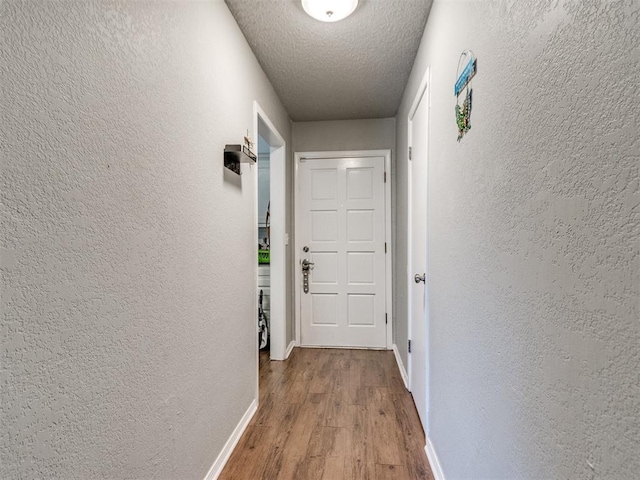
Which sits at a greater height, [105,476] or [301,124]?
[301,124]

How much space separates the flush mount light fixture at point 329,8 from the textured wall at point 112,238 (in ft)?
1.49

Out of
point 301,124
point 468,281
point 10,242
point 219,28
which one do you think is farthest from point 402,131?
point 10,242

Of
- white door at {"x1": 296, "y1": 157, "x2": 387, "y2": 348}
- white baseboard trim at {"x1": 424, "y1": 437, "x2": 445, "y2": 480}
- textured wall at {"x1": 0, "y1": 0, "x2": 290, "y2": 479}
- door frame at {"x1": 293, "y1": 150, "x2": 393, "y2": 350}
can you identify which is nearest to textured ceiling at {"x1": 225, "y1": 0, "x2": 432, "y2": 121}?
textured wall at {"x1": 0, "y1": 0, "x2": 290, "y2": 479}

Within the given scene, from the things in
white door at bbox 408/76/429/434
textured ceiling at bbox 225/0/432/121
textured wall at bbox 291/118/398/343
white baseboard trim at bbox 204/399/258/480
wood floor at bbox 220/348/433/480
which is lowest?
wood floor at bbox 220/348/433/480

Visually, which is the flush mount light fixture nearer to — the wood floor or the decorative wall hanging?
the decorative wall hanging

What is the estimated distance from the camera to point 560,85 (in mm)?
622

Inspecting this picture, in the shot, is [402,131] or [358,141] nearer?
[402,131]

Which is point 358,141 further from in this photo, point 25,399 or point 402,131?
point 25,399

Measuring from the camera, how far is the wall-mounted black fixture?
1695mm

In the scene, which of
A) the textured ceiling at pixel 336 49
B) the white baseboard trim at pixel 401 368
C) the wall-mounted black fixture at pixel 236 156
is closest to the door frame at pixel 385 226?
the white baseboard trim at pixel 401 368

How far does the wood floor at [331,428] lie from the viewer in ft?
5.38

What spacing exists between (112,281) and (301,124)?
9.70ft

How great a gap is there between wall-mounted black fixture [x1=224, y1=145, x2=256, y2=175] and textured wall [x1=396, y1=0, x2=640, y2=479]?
3.55 ft

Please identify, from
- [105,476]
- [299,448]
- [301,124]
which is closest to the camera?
[105,476]
